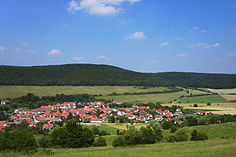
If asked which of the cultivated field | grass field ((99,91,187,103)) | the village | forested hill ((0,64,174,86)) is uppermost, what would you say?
forested hill ((0,64,174,86))

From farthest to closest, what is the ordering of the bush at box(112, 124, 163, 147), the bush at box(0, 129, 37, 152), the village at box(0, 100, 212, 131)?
the village at box(0, 100, 212, 131) < the bush at box(112, 124, 163, 147) < the bush at box(0, 129, 37, 152)

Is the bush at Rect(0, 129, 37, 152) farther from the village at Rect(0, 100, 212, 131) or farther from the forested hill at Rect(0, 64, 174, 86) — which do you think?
the forested hill at Rect(0, 64, 174, 86)

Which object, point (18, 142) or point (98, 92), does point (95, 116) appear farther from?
point (18, 142)

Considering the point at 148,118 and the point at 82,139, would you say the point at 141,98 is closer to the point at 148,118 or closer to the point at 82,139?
the point at 148,118

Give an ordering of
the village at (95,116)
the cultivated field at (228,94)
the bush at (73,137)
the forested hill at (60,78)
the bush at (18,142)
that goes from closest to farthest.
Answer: the bush at (18,142) → the bush at (73,137) → the village at (95,116) → the cultivated field at (228,94) → the forested hill at (60,78)

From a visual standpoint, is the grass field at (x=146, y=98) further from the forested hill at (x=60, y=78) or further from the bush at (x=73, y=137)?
the bush at (x=73, y=137)

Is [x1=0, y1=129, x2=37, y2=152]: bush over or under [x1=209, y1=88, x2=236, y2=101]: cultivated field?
under

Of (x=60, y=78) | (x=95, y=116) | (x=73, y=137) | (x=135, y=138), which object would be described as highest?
(x=60, y=78)

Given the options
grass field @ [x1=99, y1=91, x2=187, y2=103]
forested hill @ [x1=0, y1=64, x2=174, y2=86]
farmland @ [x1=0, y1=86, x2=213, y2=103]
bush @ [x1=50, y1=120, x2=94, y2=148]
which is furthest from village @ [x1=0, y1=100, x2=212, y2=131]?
forested hill @ [x1=0, y1=64, x2=174, y2=86]

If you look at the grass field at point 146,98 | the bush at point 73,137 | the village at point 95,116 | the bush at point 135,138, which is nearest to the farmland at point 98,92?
the grass field at point 146,98

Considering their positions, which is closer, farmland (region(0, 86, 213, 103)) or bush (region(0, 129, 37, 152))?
bush (region(0, 129, 37, 152))

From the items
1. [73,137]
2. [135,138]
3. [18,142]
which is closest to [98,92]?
[135,138]
